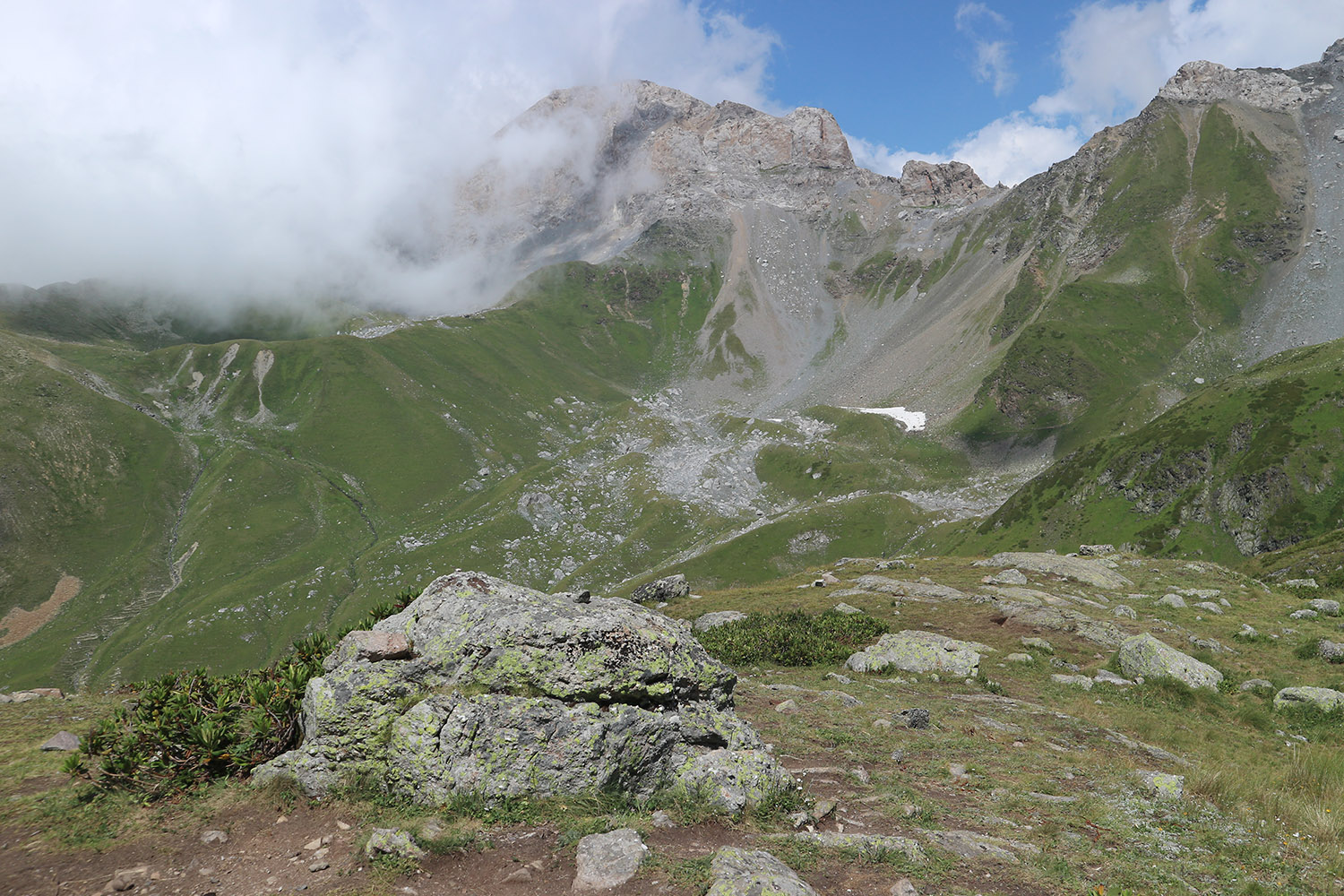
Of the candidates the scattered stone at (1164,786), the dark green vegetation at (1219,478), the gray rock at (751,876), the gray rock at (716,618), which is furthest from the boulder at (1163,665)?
the dark green vegetation at (1219,478)

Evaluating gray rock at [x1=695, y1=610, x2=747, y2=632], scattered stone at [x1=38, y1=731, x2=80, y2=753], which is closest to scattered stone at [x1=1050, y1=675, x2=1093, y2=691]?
gray rock at [x1=695, y1=610, x2=747, y2=632]

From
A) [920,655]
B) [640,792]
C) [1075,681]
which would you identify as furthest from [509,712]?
[1075,681]

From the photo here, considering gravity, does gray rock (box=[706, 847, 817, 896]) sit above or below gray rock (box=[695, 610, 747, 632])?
above

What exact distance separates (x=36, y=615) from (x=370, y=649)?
715 feet

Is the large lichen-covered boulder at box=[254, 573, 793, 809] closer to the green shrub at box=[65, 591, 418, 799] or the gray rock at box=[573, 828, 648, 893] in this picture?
the green shrub at box=[65, 591, 418, 799]

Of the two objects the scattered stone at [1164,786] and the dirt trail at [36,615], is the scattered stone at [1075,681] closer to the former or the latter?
the scattered stone at [1164,786]

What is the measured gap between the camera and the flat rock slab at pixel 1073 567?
44.9 m

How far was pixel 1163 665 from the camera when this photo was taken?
82.6 ft

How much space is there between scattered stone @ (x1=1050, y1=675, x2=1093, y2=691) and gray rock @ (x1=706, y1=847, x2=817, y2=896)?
21895 mm

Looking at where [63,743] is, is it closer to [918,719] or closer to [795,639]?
[918,719]

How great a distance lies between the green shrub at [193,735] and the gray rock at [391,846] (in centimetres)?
473

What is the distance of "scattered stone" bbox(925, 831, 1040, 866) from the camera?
456 inches

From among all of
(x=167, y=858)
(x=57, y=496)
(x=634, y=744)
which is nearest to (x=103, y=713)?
(x=167, y=858)

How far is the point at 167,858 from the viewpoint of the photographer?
11477mm
